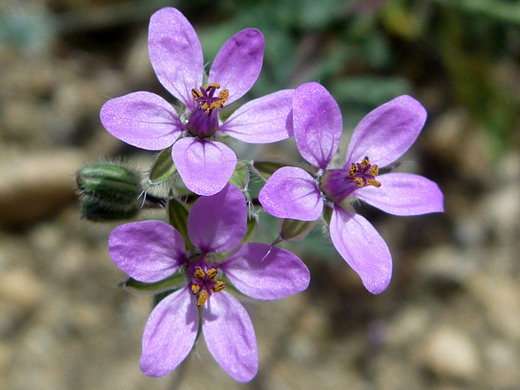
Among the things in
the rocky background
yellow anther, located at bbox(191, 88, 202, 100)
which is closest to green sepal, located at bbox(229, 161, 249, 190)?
yellow anther, located at bbox(191, 88, 202, 100)

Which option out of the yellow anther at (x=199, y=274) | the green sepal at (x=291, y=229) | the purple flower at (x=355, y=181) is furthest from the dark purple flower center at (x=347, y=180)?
the yellow anther at (x=199, y=274)

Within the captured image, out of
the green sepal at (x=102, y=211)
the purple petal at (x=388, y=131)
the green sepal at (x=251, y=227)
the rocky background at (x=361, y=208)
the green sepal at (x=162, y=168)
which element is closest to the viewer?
the green sepal at (x=162, y=168)

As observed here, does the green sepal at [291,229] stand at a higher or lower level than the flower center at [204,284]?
higher

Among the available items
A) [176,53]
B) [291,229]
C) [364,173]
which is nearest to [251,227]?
[291,229]

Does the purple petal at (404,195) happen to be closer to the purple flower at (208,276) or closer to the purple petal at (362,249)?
the purple petal at (362,249)

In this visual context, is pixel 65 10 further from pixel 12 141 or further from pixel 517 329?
pixel 517 329

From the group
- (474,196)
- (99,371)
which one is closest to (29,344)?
(99,371)

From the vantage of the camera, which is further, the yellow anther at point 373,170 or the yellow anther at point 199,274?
the yellow anther at point 373,170
